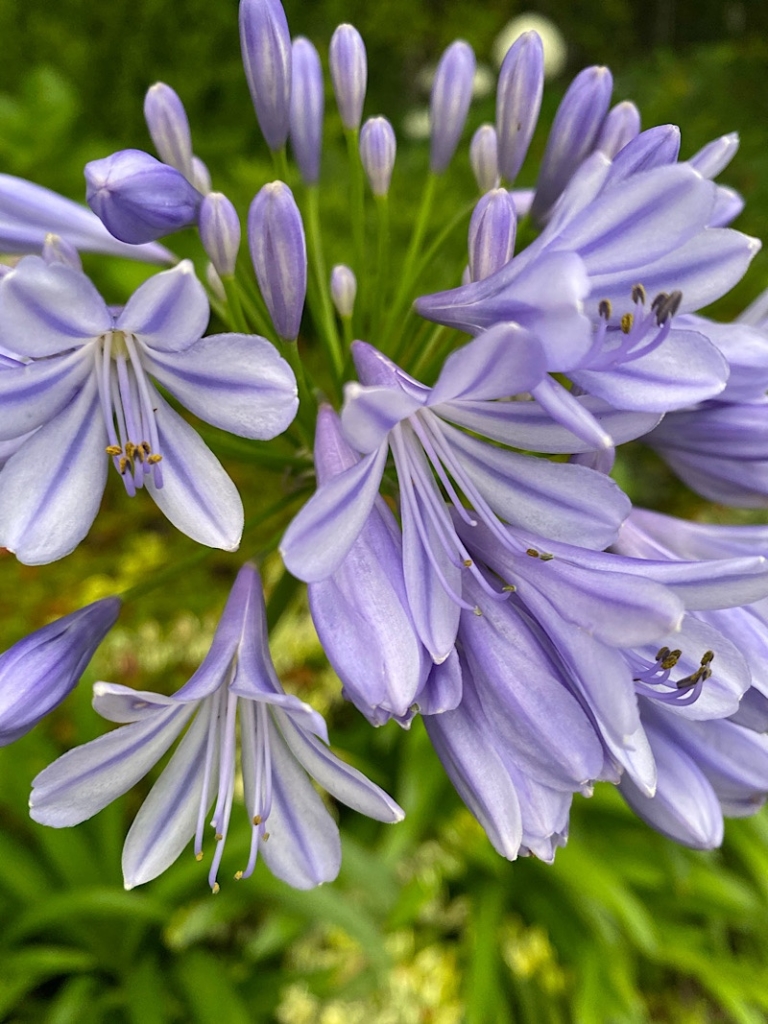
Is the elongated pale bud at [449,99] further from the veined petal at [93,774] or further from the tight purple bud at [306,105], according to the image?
the veined petal at [93,774]

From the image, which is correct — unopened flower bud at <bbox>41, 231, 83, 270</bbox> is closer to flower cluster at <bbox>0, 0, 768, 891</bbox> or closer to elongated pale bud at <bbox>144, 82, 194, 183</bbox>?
flower cluster at <bbox>0, 0, 768, 891</bbox>

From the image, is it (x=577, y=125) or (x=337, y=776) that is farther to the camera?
(x=577, y=125)

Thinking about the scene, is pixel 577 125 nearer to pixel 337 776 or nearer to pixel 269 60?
pixel 269 60

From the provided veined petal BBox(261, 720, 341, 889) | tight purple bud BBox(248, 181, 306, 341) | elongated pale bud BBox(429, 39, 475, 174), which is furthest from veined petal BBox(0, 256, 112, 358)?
elongated pale bud BBox(429, 39, 475, 174)

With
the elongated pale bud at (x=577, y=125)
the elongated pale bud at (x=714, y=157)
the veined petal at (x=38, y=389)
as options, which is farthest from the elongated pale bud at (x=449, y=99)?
the veined petal at (x=38, y=389)

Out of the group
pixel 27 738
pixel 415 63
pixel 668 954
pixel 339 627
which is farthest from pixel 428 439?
pixel 415 63

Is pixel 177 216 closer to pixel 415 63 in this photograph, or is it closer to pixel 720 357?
pixel 720 357

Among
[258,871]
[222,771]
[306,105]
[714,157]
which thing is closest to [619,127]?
[714,157]
